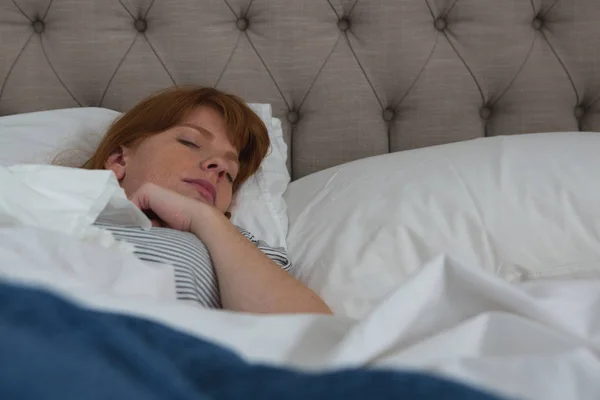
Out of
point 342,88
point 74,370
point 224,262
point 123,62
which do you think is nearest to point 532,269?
point 224,262

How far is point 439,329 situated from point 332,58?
831 mm

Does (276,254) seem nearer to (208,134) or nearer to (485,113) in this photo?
(208,134)

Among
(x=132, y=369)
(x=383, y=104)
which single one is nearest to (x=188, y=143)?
(x=383, y=104)

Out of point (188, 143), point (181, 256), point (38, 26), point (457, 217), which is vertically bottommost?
point (181, 256)

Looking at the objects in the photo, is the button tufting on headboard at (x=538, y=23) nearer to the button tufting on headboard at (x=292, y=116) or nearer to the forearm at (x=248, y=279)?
the button tufting on headboard at (x=292, y=116)

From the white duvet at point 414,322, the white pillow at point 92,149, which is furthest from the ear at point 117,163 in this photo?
the white duvet at point 414,322

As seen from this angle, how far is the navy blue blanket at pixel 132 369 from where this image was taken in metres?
0.33

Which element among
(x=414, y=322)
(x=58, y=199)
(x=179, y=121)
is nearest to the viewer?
(x=414, y=322)

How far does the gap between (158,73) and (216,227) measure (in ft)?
1.68

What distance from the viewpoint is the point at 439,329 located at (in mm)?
512

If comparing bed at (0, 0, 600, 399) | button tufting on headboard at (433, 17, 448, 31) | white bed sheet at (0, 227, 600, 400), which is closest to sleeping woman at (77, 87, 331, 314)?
bed at (0, 0, 600, 399)

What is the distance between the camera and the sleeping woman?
765 millimetres

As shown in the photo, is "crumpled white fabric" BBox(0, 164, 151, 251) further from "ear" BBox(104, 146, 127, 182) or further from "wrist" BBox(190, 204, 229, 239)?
"ear" BBox(104, 146, 127, 182)

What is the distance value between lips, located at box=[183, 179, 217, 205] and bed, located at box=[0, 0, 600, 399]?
0.49ft
